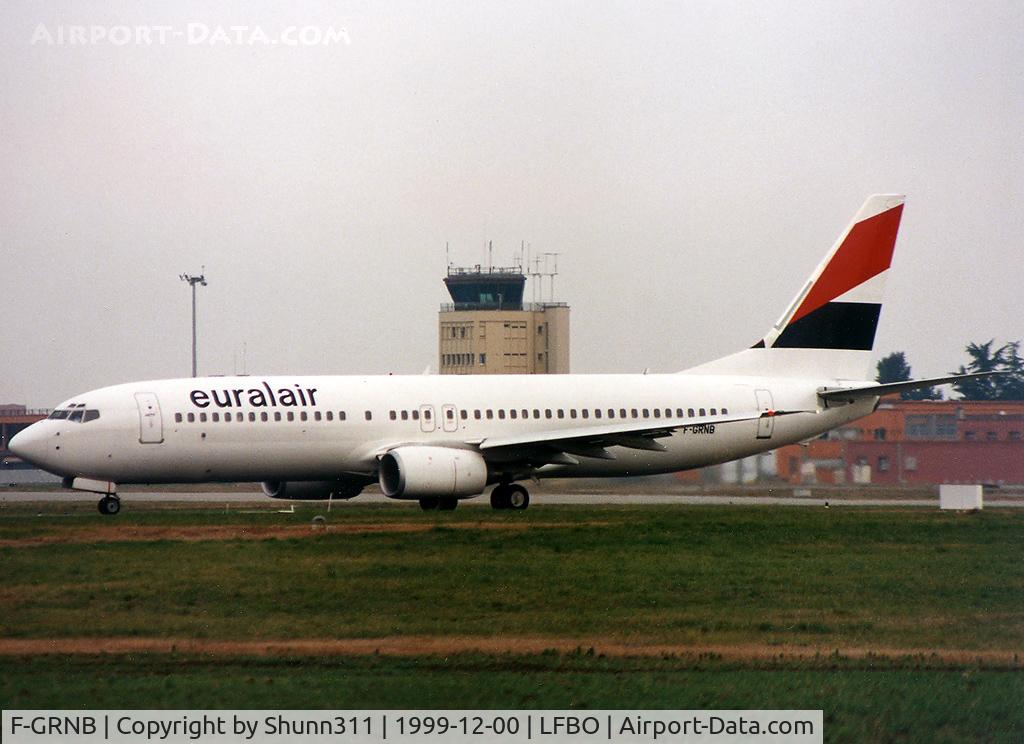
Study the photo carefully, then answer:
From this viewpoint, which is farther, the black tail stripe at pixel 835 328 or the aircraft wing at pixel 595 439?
the black tail stripe at pixel 835 328

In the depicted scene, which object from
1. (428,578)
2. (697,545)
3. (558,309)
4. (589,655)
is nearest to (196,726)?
(589,655)

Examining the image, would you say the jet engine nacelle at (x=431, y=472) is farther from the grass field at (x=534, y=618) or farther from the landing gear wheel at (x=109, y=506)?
the landing gear wheel at (x=109, y=506)

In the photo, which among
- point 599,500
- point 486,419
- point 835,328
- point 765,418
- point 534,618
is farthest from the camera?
point 599,500

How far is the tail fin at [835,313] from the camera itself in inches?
1806

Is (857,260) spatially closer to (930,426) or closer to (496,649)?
(930,426)

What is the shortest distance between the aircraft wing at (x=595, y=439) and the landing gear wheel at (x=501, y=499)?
1.38m

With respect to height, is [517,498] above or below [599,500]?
above

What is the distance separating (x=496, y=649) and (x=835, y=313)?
30098 mm

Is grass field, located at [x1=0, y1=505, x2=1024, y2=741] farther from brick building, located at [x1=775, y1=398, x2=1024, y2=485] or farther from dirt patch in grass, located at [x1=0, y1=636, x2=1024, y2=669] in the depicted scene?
brick building, located at [x1=775, y1=398, x2=1024, y2=485]

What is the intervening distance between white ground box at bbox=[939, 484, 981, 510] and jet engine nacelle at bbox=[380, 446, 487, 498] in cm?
1327

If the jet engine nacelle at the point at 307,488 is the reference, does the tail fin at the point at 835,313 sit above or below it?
above

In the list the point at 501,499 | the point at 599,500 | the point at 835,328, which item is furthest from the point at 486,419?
the point at 835,328

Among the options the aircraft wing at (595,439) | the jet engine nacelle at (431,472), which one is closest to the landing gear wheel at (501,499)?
the aircraft wing at (595,439)

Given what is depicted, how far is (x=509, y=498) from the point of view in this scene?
41.4 metres
